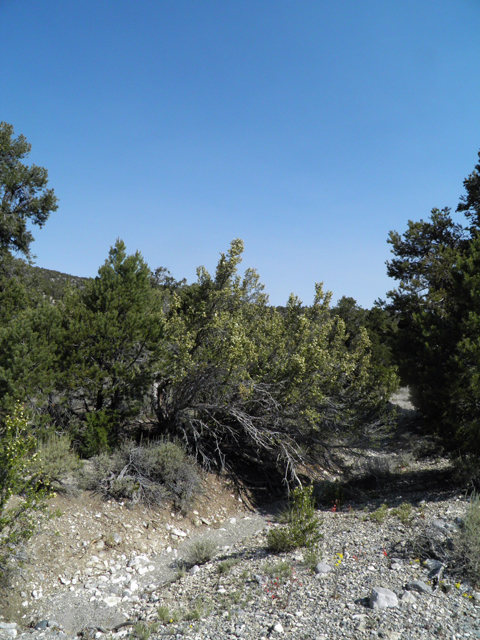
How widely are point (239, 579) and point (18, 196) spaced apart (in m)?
17.0

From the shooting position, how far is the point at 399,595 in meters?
4.51

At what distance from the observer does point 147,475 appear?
8414mm

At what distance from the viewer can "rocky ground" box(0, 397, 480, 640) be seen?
4230 millimetres

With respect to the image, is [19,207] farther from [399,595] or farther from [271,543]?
[399,595]

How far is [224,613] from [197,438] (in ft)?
18.8

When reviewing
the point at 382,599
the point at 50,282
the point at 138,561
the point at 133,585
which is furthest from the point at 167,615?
the point at 50,282

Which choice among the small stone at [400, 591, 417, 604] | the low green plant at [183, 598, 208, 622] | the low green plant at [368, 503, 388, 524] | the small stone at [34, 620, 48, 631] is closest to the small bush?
the small stone at [34, 620, 48, 631]

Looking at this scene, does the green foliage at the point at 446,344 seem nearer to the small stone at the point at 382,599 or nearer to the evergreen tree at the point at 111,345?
the small stone at the point at 382,599

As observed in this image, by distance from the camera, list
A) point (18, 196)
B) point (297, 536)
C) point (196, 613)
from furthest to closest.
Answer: point (18, 196) → point (297, 536) → point (196, 613)

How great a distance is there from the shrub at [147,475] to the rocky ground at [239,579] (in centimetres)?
31

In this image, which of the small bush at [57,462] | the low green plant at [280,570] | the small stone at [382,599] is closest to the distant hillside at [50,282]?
the small bush at [57,462]

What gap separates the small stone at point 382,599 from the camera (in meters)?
4.32

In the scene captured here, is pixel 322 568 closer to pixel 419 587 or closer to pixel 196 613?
pixel 419 587

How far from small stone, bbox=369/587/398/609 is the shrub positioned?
4904mm
